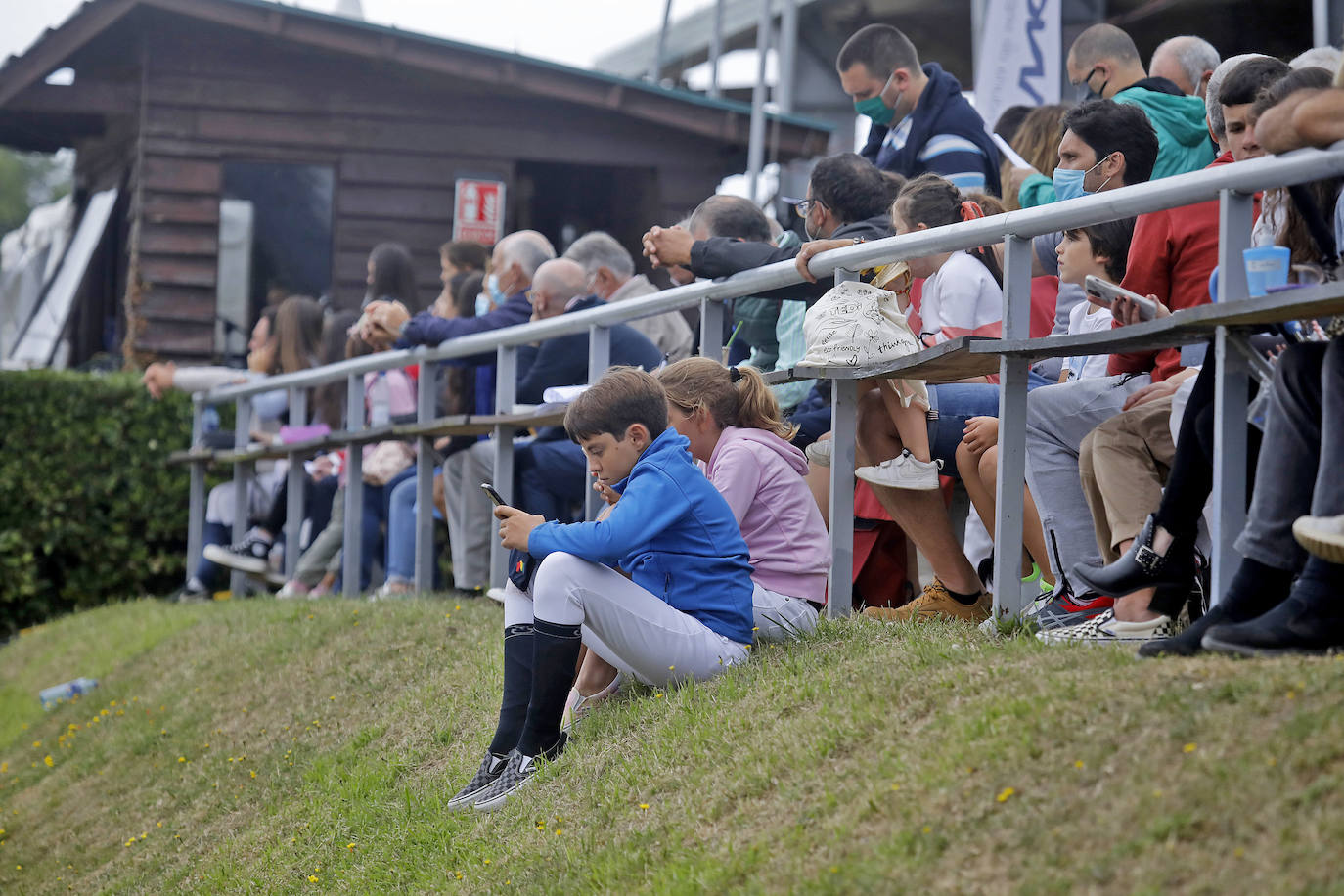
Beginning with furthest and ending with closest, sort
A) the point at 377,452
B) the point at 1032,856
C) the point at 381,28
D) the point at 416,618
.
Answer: the point at 381,28
the point at 377,452
the point at 416,618
the point at 1032,856

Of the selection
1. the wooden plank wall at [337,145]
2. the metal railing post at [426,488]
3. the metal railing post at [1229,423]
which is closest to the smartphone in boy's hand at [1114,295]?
the metal railing post at [1229,423]

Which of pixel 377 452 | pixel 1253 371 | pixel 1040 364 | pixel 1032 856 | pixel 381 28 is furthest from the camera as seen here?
pixel 381 28

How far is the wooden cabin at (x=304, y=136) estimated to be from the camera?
48.0 feet

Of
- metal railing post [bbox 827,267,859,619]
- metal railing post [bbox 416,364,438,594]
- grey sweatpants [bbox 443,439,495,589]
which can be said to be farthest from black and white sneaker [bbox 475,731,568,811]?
metal railing post [bbox 416,364,438,594]

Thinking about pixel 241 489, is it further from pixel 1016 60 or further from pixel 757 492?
pixel 757 492

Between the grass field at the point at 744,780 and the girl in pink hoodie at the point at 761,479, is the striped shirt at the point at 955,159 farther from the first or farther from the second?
the grass field at the point at 744,780

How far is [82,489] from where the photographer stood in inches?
506

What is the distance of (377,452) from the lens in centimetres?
910

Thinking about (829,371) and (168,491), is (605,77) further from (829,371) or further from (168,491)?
(829,371)

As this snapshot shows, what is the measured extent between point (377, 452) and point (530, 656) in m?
4.71

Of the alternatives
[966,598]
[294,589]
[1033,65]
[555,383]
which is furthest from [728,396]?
[1033,65]

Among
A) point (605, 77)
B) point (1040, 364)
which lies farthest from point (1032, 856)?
point (605, 77)

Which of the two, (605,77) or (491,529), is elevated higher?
(605,77)

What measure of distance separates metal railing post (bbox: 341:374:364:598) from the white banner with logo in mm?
4459
